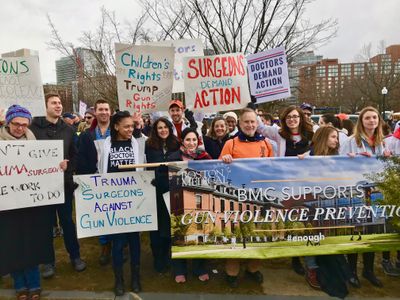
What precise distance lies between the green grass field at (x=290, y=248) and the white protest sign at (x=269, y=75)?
251 cm

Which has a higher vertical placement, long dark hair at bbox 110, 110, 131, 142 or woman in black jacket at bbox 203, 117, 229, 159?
long dark hair at bbox 110, 110, 131, 142

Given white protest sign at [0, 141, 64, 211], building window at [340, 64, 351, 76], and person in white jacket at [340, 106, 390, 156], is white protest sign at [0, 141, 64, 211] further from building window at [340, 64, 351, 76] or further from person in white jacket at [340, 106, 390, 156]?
building window at [340, 64, 351, 76]

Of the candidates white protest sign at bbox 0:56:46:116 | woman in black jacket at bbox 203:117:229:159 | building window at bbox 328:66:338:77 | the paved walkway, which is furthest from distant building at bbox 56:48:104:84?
building window at bbox 328:66:338:77

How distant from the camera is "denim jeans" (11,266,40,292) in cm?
386

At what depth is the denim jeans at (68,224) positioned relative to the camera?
14.6 feet

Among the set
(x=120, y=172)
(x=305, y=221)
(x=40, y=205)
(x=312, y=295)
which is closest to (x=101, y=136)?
(x=120, y=172)

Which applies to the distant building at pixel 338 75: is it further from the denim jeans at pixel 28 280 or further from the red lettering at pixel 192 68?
the denim jeans at pixel 28 280

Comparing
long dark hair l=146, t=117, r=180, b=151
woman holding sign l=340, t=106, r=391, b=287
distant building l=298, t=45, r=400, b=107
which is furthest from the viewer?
distant building l=298, t=45, r=400, b=107

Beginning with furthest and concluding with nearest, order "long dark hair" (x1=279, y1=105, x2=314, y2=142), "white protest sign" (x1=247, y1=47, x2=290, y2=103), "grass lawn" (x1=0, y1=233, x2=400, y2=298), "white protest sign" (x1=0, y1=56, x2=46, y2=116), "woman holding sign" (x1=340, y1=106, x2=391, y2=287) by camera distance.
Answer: "white protest sign" (x1=247, y1=47, x2=290, y2=103) < "white protest sign" (x1=0, y1=56, x2=46, y2=116) < "long dark hair" (x1=279, y1=105, x2=314, y2=142) < "woman holding sign" (x1=340, y1=106, x2=391, y2=287) < "grass lawn" (x1=0, y1=233, x2=400, y2=298)

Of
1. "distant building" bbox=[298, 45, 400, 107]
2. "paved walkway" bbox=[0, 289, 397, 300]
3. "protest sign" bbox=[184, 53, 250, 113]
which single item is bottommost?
"paved walkway" bbox=[0, 289, 397, 300]

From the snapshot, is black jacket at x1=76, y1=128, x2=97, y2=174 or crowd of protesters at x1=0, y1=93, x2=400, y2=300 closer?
crowd of protesters at x1=0, y1=93, x2=400, y2=300

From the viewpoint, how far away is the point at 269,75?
568 centimetres

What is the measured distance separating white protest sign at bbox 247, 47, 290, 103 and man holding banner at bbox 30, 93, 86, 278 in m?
2.93

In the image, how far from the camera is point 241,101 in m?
5.18
